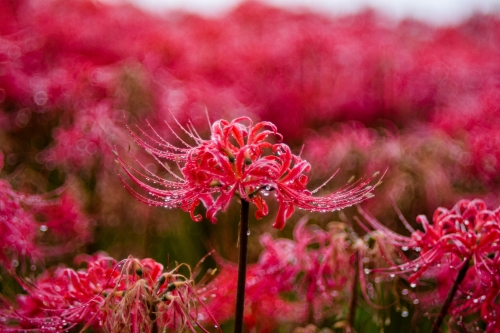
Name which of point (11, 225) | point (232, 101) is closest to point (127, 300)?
point (11, 225)

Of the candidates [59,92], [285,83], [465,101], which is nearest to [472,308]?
[59,92]

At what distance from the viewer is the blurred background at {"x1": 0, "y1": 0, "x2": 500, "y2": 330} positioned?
197 centimetres

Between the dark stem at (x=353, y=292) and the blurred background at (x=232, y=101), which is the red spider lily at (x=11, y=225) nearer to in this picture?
the blurred background at (x=232, y=101)

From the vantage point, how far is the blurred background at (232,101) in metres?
1.97

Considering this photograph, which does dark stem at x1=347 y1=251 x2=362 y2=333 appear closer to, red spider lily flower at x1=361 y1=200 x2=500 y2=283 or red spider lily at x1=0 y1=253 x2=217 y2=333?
red spider lily flower at x1=361 y1=200 x2=500 y2=283

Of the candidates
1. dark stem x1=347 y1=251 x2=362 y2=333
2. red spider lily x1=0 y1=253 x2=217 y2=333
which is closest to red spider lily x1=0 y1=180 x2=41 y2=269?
red spider lily x1=0 y1=253 x2=217 y2=333

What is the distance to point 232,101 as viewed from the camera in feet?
8.80

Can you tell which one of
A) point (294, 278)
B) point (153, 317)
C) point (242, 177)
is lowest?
A: point (294, 278)

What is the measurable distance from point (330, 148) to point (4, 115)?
59.6 inches

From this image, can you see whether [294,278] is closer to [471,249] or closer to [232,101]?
[471,249]

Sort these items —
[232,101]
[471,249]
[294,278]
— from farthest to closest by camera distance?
[232,101]
[294,278]
[471,249]

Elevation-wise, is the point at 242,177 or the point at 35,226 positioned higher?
the point at 242,177

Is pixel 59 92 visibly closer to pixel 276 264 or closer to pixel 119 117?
pixel 119 117

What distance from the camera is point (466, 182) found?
2.01 metres
